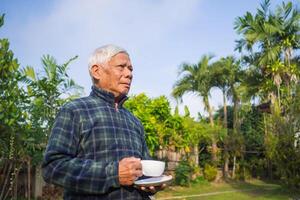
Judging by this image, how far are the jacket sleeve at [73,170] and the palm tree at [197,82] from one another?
1777cm

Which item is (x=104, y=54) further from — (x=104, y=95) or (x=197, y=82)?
(x=197, y=82)

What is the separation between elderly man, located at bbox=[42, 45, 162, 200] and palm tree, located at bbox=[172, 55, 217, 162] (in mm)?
17392

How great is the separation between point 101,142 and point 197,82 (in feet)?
58.7

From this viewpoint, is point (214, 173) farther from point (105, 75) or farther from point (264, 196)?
point (105, 75)

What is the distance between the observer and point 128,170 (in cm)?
157

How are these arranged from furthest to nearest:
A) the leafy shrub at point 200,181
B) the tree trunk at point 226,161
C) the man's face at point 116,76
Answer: the tree trunk at point 226,161 < the leafy shrub at point 200,181 < the man's face at point 116,76

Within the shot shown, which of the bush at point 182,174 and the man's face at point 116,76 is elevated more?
the man's face at point 116,76

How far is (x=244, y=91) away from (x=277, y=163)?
6.74 m

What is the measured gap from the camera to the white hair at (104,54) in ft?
6.18

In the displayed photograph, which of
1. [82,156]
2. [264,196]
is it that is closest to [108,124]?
[82,156]

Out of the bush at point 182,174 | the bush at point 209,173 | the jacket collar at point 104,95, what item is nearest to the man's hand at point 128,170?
the jacket collar at point 104,95

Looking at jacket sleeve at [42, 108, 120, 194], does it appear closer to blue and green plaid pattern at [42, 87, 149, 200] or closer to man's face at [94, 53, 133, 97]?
blue and green plaid pattern at [42, 87, 149, 200]

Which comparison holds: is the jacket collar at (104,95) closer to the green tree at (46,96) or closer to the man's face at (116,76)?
the man's face at (116,76)

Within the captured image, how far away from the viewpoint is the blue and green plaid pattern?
157 cm
